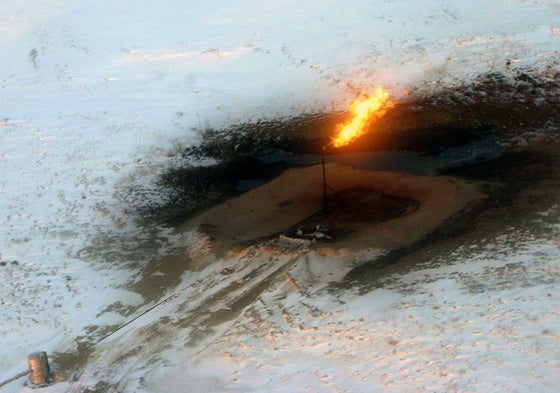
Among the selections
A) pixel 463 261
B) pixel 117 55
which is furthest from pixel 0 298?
pixel 117 55

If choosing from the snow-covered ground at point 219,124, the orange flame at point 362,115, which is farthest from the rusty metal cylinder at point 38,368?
the orange flame at point 362,115

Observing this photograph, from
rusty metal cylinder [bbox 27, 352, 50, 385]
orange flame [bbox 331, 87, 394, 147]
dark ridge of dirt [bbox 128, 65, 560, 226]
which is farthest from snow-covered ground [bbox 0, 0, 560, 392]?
dark ridge of dirt [bbox 128, 65, 560, 226]

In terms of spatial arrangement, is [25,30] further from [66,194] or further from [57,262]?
[57,262]

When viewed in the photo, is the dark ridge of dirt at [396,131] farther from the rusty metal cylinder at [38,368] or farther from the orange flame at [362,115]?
the rusty metal cylinder at [38,368]

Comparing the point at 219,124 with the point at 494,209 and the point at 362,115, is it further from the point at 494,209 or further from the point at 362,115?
the point at 494,209

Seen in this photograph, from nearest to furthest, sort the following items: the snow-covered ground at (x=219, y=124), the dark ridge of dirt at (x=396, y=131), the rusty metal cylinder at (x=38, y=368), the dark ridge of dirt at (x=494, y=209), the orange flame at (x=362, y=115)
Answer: the snow-covered ground at (x=219, y=124) → the rusty metal cylinder at (x=38, y=368) → the dark ridge of dirt at (x=494, y=209) → the dark ridge of dirt at (x=396, y=131) → the orange flame at (x=362, y=115)
